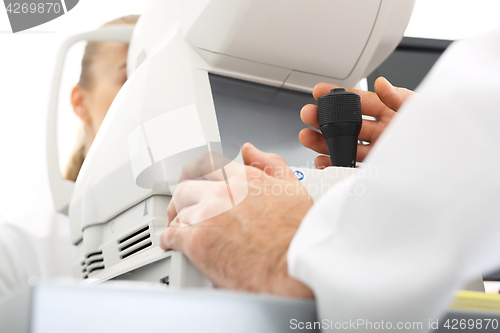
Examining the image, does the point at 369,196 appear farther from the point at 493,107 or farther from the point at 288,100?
the point at 288,100

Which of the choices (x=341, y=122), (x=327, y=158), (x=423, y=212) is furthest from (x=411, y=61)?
(x=423, y=212)

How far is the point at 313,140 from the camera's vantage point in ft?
2.32

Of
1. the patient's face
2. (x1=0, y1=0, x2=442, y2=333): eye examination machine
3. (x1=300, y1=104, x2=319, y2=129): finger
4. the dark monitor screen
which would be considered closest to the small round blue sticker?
(x1=0, y1=0, x2=442, y2=333): eye examination machine

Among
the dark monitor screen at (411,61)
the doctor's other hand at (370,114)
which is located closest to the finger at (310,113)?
the doctor's other hand at (370,114)

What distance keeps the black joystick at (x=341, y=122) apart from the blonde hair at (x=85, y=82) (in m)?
0.37

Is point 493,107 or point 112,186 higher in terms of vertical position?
point 493,107

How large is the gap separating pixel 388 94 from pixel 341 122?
0.19 meters

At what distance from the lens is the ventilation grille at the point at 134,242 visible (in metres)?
0.58

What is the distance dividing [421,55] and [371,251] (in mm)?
1135

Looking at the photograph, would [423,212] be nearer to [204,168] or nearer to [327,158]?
[204,168]

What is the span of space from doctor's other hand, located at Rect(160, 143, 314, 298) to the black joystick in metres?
0.07

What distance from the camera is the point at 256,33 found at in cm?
69

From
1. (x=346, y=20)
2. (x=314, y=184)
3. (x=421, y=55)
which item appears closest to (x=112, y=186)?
(x=314, y=184)

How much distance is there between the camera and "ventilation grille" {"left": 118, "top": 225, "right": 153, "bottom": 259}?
58 cm
